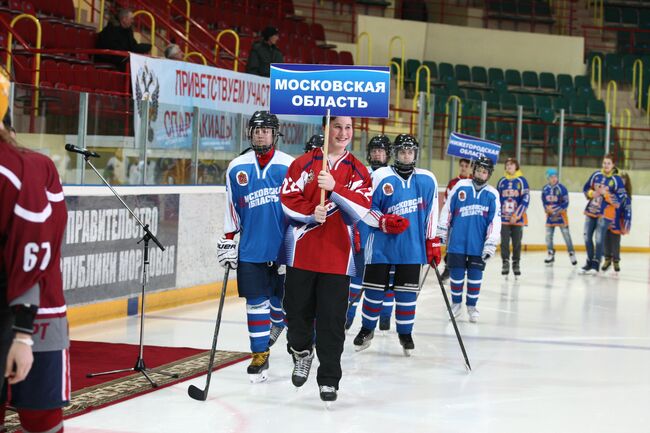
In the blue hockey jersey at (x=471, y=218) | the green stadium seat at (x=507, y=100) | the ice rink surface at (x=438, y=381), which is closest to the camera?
the ice rink surface at (x=438, y=381)

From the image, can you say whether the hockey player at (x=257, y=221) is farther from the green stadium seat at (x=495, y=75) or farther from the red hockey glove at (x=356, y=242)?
the green stadium seat at (x=495, y=75)

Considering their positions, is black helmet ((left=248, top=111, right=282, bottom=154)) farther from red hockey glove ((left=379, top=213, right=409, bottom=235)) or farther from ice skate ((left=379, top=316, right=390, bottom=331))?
ice skate ((left=379, top=316, right=390, bottom=331))

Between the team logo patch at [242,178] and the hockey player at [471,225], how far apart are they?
11.0 feet

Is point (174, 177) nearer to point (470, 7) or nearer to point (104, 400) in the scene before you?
point (104, 400)

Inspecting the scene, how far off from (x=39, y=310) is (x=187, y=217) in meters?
7.02

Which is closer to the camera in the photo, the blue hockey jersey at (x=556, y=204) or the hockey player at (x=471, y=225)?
the hockey player at (x=471, y=225)

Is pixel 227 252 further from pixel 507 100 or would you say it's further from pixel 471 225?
pixel 507 100

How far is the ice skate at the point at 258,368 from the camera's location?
252 inches

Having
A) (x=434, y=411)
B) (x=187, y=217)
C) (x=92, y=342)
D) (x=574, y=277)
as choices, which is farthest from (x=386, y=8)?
(x=434, y=411)

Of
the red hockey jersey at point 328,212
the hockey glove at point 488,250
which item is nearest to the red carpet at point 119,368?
the red hockey jersey at point 328,212

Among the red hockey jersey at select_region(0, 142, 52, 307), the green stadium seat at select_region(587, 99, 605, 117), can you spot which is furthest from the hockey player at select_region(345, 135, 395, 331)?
the green stadium seat at select_region(587, 99, 605, 117)

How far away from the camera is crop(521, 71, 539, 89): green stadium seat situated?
917 inches

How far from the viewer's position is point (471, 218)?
31.4 feet

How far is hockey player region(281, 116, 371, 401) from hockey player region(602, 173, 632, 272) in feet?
33.1
